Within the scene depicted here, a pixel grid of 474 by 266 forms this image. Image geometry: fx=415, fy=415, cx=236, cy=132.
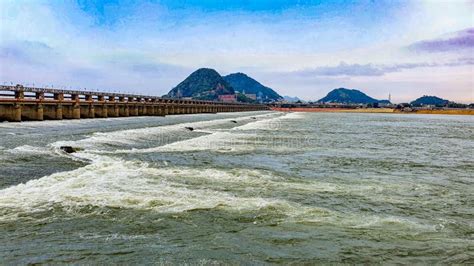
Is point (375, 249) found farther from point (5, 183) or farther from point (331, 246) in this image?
A: point (5, 183)

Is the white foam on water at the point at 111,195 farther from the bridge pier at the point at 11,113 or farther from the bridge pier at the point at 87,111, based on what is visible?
the bridge pier at the point at 87,111

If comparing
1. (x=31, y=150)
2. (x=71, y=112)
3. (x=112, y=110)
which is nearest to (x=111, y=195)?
(x=31, y=150)

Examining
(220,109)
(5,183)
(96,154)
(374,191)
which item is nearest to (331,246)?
(374,191)

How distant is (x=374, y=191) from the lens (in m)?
15.7

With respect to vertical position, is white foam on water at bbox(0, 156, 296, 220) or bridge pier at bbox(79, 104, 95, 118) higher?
bridge pier at bbox(79, 104, 95, 118)

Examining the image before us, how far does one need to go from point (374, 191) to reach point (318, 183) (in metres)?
2.29

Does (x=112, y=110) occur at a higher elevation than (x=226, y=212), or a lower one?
higher

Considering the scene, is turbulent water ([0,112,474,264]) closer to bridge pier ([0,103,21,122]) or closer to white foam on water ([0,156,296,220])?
white foam on water ([0,156,296,220])

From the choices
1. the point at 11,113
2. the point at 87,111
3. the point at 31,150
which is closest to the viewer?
the point at 31,150

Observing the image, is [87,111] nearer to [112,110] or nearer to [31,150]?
[112,110]

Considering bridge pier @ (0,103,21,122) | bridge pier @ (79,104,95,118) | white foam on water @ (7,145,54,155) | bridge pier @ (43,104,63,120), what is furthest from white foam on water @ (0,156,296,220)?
bridge pier @ (79,104,95,118)

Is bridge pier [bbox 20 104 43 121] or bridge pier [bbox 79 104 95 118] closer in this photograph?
bridge pier [bbox 20 104 43 121]

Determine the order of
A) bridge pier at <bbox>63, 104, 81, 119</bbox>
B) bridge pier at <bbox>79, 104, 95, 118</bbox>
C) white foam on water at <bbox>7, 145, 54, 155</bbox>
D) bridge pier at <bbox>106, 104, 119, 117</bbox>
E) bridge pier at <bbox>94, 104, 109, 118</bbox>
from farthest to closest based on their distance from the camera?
bridge pier at <bbox>106, 104, 119, 117</bbox> → bridge pier at <bbox>94, 104, 109, 118</bbox> → bridge pier at <bbox>79, 104, 95, 118</bbox> → bridge pier at <bbox>63, 104, 81, 119</bbox> → white foam on water at <bbox>7, 145, 54, 155</bbox>

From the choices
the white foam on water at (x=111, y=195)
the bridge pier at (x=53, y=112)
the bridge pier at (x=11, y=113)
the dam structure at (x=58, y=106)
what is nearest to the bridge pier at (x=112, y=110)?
the dam structure at (x=58, y=106)
